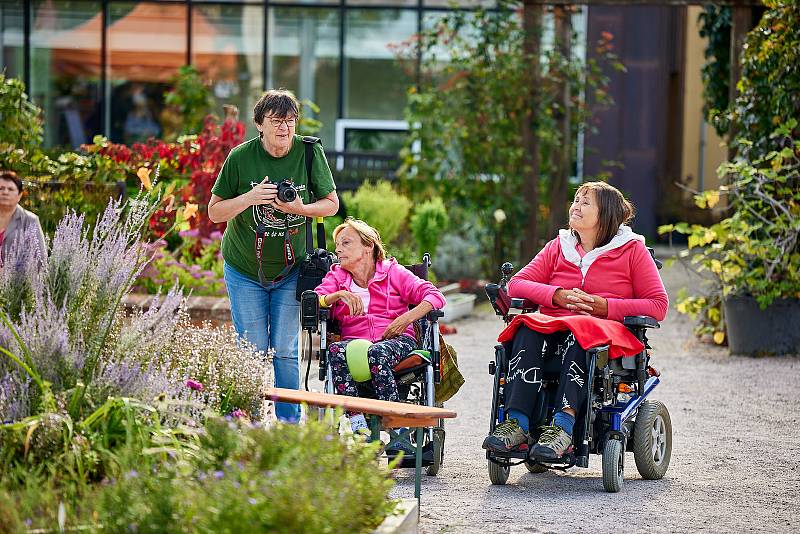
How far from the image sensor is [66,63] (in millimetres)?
18172

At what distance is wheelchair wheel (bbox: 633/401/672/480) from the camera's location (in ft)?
18.7

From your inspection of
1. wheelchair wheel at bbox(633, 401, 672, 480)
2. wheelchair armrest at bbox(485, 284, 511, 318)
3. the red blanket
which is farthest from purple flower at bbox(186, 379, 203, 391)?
wheelchair wheel at bbox(633, 401, 672, 480)

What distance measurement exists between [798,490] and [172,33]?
14.0 metres

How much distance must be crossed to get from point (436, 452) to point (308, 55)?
1318 cm

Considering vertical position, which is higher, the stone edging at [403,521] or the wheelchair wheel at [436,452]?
the stone edging at [403,521]

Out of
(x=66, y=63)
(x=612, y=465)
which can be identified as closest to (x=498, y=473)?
(x=612, y=465)

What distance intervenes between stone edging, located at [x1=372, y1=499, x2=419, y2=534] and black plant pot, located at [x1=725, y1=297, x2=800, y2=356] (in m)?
5.74

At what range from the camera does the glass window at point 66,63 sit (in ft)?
59.3

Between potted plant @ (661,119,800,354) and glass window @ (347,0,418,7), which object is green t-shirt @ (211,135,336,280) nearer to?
potted plant @ (661,119,800,354)

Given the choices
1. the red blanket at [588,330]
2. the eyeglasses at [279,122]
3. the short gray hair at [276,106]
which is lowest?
the red blanket at [588,330]

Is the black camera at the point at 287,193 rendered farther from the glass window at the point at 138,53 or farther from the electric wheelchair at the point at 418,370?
the glass window at the point at 138,53

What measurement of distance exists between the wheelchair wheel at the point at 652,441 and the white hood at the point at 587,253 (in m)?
0.68

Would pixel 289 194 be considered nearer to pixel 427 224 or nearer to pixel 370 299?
pixel 370 299

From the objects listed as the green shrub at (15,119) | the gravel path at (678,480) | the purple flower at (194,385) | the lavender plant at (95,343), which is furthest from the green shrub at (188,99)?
the purple flower at (194,385)
